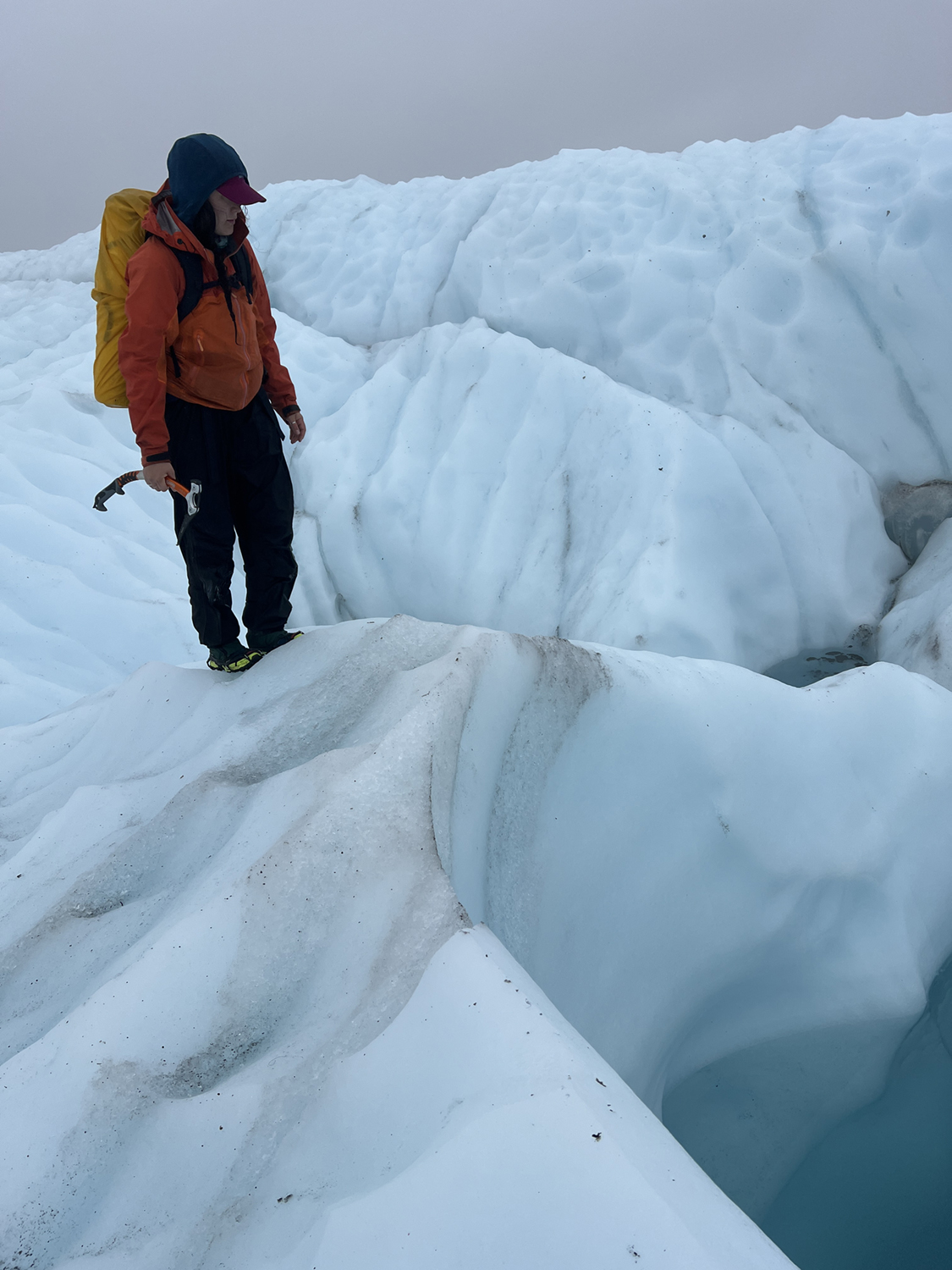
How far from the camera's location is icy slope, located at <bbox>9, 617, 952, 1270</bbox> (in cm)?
80

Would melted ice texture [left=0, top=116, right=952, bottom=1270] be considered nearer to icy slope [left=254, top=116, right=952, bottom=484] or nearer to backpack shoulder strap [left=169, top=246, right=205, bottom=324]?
icy slope [left=254, top=116, right=952, bottom=484]

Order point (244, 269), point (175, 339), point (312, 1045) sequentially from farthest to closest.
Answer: point (244, 269)
point (175, 339)
point (312, 1045)

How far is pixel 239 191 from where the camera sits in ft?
5.32

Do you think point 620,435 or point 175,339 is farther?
point 620,435

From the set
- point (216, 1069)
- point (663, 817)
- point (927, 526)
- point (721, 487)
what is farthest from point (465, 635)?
point (927, 526)

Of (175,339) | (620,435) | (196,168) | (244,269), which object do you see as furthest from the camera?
(620,435)

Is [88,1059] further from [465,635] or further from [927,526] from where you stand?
[927,526]

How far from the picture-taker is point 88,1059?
989mm

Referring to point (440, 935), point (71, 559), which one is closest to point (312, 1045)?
point (440, 935)

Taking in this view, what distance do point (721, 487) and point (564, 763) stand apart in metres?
2.32

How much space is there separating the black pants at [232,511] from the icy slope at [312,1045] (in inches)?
20.1

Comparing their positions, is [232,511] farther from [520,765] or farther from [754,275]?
[754,275]

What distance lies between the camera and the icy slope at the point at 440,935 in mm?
796

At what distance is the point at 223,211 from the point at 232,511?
682mm
